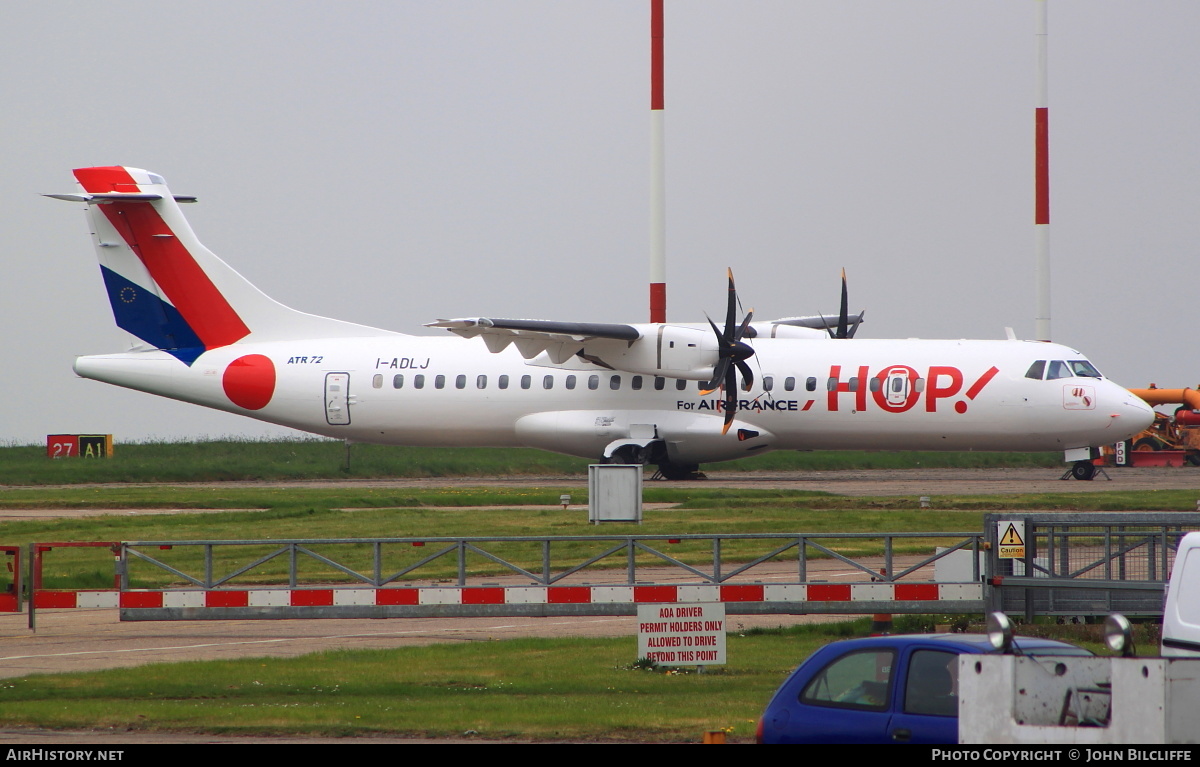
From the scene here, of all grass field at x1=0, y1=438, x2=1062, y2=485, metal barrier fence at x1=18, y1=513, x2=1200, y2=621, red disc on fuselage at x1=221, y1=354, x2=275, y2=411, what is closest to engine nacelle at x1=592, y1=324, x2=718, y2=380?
grass field at x1=0, y1=438, x2=1062, y2=485

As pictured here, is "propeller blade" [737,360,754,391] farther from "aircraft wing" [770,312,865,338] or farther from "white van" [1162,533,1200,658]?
"white van" [1162,533,1200,658]

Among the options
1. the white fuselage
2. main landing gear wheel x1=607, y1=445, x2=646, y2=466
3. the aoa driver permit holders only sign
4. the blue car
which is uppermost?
the white fuselage

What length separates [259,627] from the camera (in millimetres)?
17203

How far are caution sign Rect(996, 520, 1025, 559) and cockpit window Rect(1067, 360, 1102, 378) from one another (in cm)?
2012

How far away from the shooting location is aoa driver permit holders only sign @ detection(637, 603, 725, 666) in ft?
43.3

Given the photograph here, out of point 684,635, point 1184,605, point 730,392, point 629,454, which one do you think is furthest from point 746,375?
point 1184,605

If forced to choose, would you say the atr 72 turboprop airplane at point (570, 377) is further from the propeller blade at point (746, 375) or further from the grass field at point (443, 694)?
the grass field at point (443, 694)

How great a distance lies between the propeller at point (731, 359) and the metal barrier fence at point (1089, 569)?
1758 cm

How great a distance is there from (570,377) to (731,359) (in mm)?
4883

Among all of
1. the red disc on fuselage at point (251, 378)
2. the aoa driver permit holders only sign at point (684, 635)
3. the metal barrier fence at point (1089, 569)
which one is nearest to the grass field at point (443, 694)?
the aoa driver permit holders only sign at point (684, 635)

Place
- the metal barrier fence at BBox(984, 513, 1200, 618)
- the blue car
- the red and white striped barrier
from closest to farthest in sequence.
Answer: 1. the blue car
2. the metal barrier fence at BBox(984, 513, 1200, 618)
3. the red and white striped barrier

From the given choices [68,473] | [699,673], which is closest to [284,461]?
[68,473]

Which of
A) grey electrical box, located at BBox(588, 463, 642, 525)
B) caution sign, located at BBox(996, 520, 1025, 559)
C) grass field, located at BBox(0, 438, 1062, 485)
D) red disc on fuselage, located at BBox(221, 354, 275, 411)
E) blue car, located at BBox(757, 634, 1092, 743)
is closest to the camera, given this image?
blue car, located at BBox(757, 634, 1092, 743)

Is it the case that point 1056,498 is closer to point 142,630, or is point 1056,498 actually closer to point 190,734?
point 142,630
